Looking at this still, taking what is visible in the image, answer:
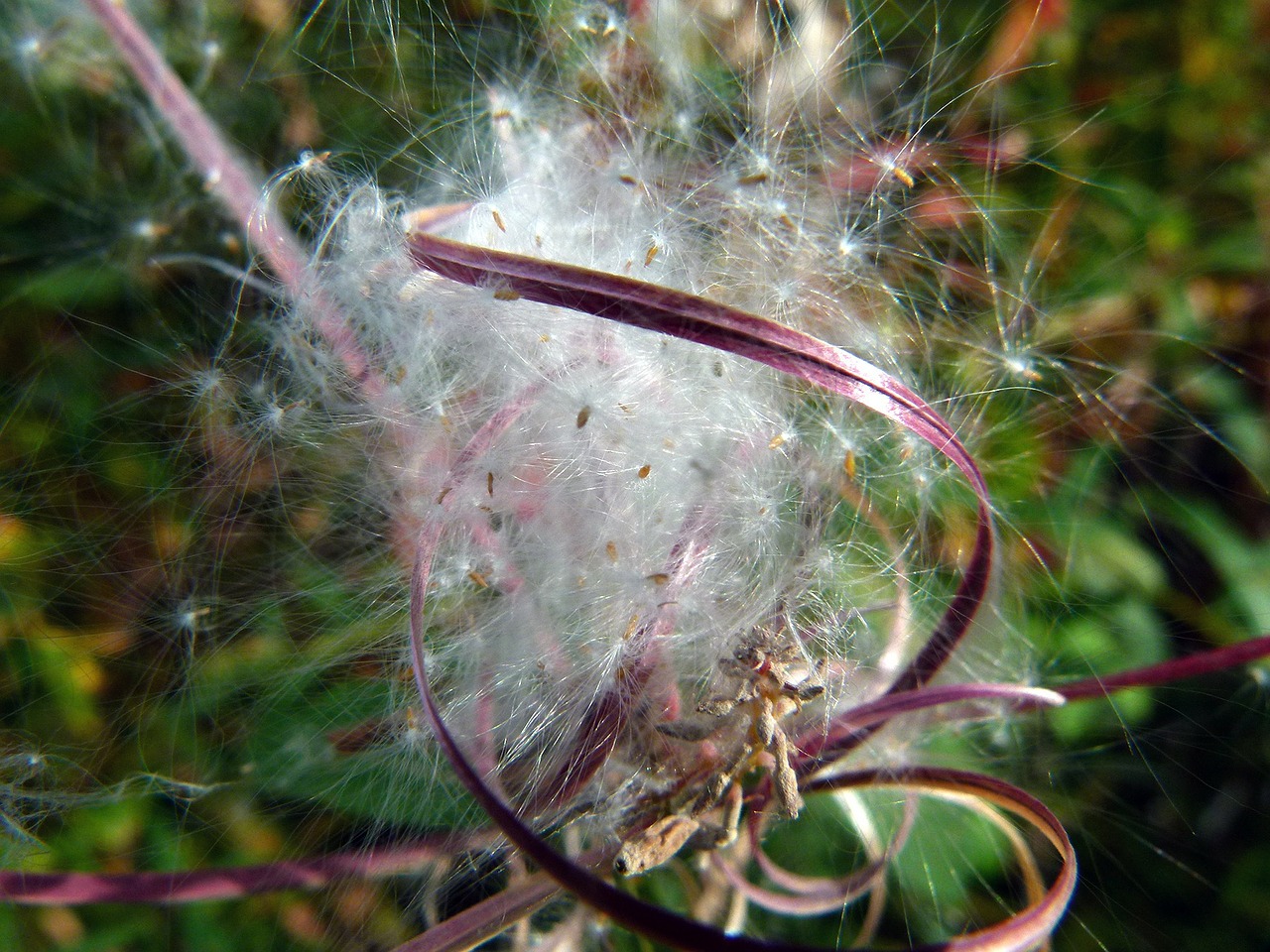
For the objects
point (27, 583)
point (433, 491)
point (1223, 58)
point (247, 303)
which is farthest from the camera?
point (1223, 58)

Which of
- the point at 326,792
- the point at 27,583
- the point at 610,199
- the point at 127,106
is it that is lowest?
the point at 326,792

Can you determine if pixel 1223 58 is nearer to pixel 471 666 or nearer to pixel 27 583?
pixel 471 666

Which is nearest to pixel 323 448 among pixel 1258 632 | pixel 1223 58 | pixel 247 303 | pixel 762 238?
pixel 247 303

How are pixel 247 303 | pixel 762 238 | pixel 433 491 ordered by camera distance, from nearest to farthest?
pixel 433 491 → pixel 762 238 → pixel 247 303

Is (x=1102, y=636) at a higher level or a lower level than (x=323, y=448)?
lower

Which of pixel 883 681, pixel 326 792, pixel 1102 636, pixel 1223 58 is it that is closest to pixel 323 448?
pixel 326 792

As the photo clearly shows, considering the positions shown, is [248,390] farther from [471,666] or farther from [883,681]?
[883,681]

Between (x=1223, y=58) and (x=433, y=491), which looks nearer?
(x=433, y=491)
